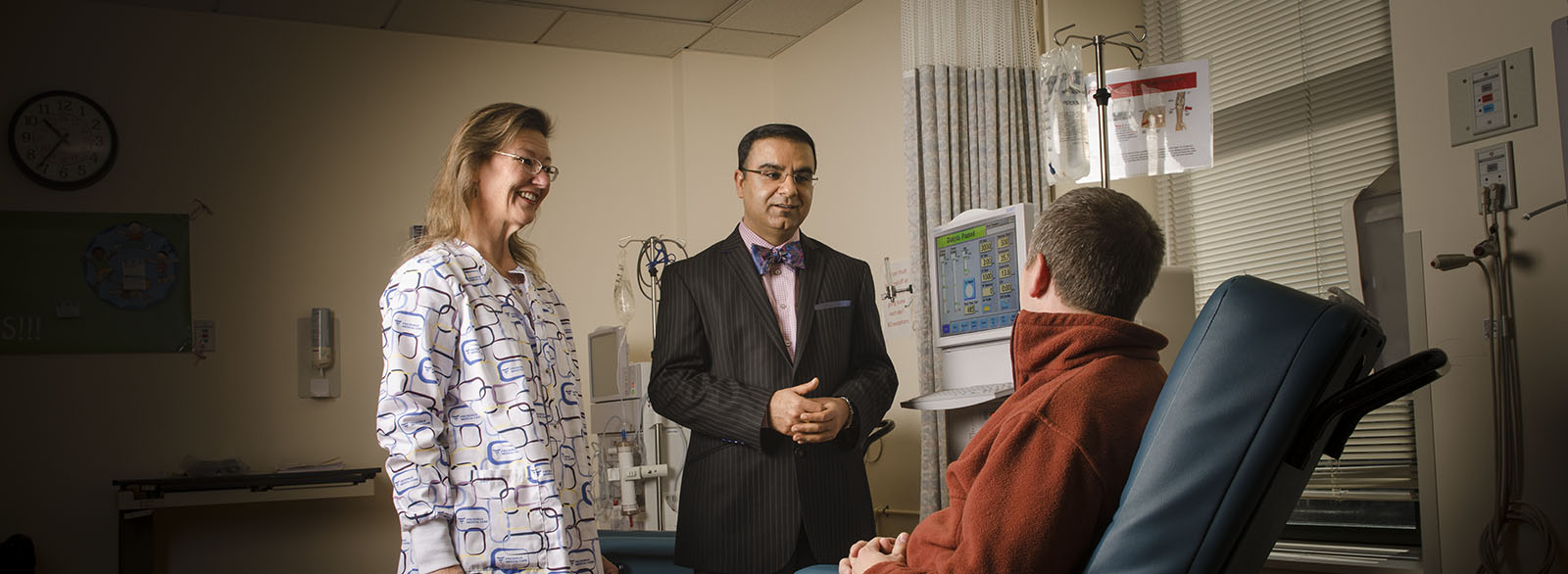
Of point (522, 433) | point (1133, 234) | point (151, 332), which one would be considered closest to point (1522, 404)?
point (1133, 234)

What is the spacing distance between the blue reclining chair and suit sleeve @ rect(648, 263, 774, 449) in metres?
1.18

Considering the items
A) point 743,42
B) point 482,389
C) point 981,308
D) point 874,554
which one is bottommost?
point 874,554

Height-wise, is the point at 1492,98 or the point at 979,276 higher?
the point at 1492,98

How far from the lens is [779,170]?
2445mm

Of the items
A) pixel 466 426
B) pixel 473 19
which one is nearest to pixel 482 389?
pixel 466 426

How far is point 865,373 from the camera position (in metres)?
2.41

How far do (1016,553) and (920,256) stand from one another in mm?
2484

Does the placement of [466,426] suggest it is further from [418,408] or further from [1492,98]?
[1492,98]

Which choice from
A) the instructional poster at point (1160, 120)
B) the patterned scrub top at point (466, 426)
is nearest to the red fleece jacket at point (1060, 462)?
the patterned scrub top at point (466, 426)

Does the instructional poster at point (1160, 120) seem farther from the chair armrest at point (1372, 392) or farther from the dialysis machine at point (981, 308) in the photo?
the chair armrest at point (1372, 392)

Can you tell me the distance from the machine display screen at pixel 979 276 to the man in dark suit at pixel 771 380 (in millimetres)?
396

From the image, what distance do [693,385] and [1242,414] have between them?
1.41m

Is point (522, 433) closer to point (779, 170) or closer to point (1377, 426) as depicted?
point (779, 170)

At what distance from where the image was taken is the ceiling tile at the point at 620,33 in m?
4.82
